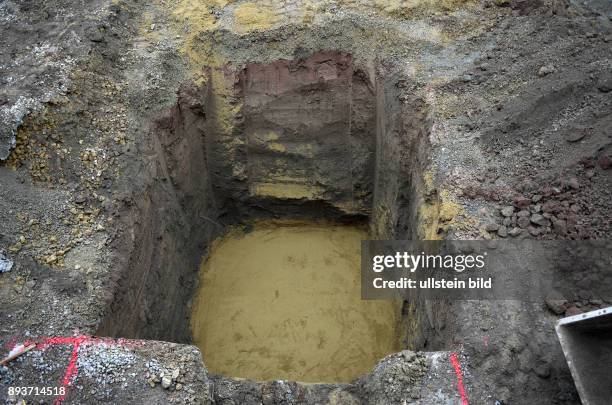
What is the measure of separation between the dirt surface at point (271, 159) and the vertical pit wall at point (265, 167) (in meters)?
0.03

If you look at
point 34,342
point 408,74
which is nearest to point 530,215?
point 408,74

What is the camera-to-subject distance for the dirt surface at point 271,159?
12.1 ft

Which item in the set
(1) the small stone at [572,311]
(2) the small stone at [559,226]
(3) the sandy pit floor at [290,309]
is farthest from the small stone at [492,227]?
(3) the sandy pit floor at [290,309]

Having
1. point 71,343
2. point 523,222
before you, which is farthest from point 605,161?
point 71,343

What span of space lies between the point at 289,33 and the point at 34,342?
397 centimetres

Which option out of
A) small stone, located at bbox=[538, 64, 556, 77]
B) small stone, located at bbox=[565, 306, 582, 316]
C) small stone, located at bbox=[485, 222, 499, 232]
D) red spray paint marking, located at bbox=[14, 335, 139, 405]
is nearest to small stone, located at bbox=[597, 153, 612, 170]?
small stone, located at bbox=[485, 222, 499, 232]

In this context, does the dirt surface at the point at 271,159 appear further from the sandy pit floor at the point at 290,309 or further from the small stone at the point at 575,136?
the sandy pit floor at the point at 290,309

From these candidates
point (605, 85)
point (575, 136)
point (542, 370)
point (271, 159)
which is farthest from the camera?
point (271, 159)

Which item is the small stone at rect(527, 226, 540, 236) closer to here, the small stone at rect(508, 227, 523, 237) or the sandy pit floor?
the small stone at rect(508, 227, 523, 237)

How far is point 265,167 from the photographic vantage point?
659 centimetres

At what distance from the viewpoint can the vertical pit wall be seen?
16.5 ft

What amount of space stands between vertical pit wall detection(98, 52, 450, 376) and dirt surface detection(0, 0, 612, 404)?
26 mm

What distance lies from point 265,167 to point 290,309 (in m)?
1.78

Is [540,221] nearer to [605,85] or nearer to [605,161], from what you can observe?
[605,161]
